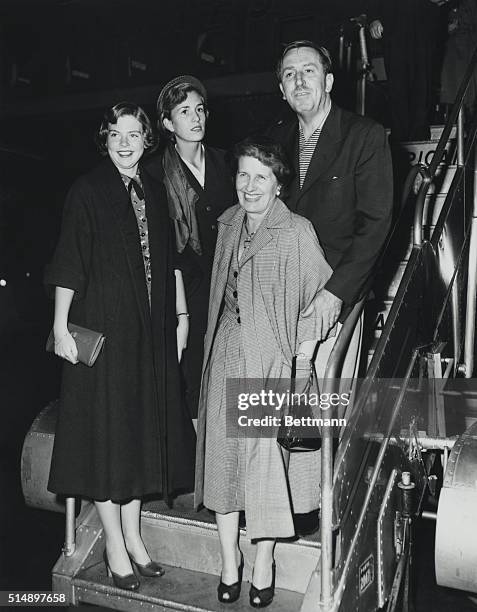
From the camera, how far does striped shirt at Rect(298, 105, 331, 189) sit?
115 inches

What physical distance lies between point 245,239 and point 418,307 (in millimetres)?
856

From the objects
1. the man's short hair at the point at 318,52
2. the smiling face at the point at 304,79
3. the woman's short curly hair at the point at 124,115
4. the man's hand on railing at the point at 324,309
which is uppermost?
the man's short hair at the point at 318,52

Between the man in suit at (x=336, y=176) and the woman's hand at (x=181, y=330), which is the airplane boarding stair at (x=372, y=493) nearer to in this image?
the man in suit at (x=336, y=176)

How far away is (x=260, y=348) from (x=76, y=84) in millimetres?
10596

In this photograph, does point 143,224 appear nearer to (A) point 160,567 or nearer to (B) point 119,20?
(A) point 160,567

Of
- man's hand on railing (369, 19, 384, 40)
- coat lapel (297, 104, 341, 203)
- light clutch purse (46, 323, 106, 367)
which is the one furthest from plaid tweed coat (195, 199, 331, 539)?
man's hand on railing (369, 19, 384, 40)

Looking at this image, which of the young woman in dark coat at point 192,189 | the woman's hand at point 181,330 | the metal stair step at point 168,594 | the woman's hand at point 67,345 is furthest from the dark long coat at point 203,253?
the metal stair step at point 168,594

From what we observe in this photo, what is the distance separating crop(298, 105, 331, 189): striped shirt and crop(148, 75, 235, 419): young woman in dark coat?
0.42m

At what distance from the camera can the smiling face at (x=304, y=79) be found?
2.84 metres

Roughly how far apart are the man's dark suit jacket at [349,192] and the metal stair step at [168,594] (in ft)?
3.99

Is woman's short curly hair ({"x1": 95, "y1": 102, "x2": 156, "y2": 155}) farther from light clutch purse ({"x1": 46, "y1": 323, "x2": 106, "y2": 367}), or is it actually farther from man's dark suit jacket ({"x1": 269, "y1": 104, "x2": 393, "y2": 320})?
light clutch purse ({"x1": 46, "y1": 323, "x2": 106, "y2": 367})

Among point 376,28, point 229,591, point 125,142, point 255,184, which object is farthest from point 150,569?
point 376,28

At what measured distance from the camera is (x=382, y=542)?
8.91ft

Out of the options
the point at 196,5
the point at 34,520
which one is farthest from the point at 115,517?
the point at 196,5
